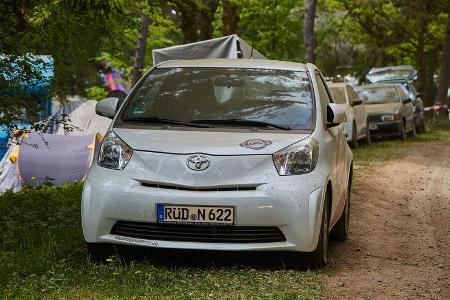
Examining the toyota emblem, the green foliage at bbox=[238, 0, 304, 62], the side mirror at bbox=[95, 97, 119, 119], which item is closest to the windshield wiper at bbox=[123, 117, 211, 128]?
the side mirror at bbox=[95, 97, 119, 119]

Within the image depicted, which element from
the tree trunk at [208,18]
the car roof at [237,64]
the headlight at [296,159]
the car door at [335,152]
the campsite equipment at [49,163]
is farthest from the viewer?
the tree trunk at [208,18]

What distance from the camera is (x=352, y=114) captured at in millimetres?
19578

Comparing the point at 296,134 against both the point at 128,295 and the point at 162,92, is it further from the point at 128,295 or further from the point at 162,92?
the point at 128,295

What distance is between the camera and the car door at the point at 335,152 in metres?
6.95

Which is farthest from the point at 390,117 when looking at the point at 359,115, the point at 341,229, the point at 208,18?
the point at 341,229

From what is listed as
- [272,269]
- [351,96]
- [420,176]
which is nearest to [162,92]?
[272,269]

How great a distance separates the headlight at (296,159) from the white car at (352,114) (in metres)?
12.8

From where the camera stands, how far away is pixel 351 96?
20531 mm

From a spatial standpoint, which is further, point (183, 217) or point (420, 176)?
point (420, 176)

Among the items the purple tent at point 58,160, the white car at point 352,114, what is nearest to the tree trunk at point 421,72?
the white car at point 352,114

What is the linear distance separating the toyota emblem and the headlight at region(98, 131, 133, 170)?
19.8 inches

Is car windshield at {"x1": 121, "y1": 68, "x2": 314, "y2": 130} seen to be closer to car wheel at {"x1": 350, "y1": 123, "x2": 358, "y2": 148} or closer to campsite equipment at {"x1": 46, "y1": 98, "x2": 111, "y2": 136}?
campsite equipment at {"x1": 46, "y1": 98, "x2": 111, "y2": 136}

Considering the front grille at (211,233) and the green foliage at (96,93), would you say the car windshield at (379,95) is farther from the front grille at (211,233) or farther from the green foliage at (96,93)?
the front grille at (211,233)

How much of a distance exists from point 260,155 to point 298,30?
112ft
